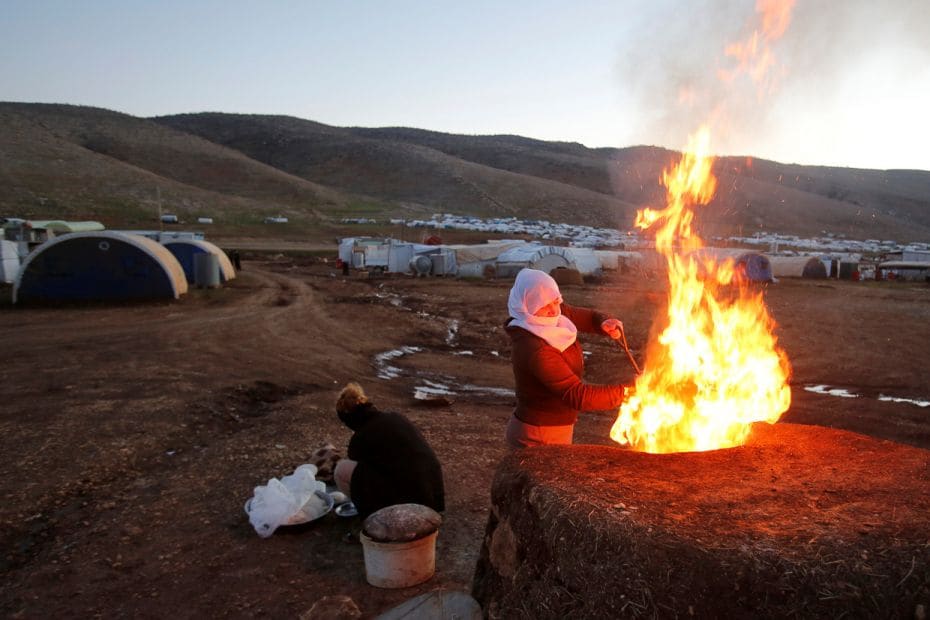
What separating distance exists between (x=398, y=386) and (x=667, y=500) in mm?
9048

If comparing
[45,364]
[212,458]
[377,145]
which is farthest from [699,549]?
[377,145]

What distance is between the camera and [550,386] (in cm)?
430

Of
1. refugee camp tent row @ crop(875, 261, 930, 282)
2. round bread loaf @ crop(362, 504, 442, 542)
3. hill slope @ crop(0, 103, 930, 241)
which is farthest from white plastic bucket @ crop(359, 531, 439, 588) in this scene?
hill slope @ crop(0, 103, 930, 241)

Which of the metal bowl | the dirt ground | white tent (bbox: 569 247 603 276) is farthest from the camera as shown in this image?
white tent (bbox: 569 247 603 276)

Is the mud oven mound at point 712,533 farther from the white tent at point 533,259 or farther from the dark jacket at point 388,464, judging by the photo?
the white tent at point 533,259

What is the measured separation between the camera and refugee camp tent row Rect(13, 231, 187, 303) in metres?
19.0

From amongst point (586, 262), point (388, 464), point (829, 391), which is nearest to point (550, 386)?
point (388, 464)

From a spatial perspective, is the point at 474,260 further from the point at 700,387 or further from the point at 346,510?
the point at 700,387

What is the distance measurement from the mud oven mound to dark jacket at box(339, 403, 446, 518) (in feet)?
5.61

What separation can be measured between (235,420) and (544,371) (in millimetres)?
6509

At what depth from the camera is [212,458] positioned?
7.67 m

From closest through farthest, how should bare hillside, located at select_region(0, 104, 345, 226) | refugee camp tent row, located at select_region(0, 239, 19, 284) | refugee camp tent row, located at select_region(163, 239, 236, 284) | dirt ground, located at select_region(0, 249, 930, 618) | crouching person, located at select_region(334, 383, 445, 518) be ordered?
1. dirt ground, located at select_region(0, 249, 930, 618)
2. crouching person, located at select_region(334, 383, 445, 518)
3. refugee camp tent row, located at select_region(0, 239, 19, 284)
4. refugee camp tent row, located at select_region(163, 239, 236, 284)
5. bare hillside, located at select_region(0, 104, 345, 226)

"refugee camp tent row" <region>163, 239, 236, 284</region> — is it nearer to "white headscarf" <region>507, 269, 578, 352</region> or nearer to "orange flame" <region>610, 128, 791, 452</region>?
"orange flame" <region>610, 128, 791, 452</region>

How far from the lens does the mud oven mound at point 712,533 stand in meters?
2.60
